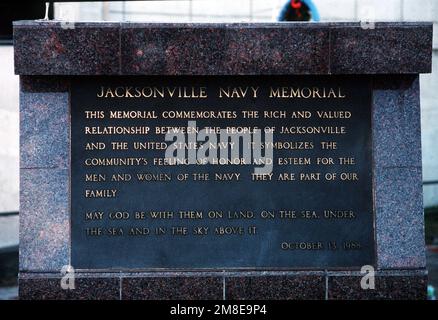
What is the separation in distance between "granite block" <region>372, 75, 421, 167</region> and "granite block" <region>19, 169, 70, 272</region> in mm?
3371

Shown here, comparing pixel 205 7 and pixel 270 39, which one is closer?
pixel 270 39

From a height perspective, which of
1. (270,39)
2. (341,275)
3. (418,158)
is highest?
(270,39)

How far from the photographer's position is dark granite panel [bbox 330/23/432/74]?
26.5 feet

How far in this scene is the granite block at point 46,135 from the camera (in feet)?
26.6

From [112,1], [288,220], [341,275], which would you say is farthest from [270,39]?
[112,1]

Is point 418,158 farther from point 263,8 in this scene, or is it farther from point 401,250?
point 263,8

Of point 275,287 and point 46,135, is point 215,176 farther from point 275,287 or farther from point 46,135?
A: point 46,135

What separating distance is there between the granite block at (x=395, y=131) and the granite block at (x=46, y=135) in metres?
3.29

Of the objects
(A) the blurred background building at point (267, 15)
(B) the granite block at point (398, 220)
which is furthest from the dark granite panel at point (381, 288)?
(A) the blurred background building at point (267, 15)

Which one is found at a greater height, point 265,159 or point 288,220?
point 265,159

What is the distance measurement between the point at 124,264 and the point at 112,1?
7.59m

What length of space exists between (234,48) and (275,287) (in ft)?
8.34

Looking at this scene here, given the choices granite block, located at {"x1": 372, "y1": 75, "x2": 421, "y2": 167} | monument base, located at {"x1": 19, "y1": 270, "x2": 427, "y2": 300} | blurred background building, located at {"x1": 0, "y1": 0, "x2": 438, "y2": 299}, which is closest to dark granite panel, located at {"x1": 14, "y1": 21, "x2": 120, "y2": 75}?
monument base, located at {"x1": 19, "y1": 270, "x2": 427, "y2": 300}

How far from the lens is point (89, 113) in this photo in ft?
26.8
